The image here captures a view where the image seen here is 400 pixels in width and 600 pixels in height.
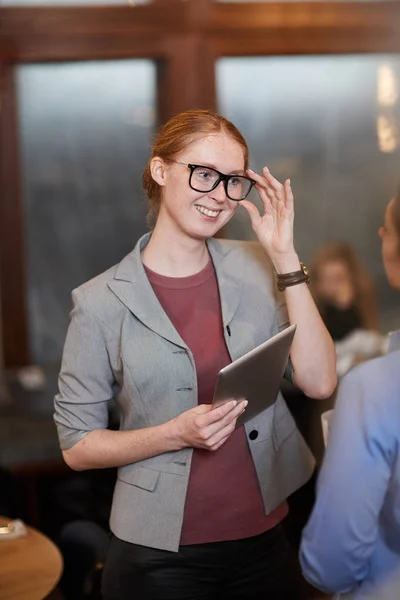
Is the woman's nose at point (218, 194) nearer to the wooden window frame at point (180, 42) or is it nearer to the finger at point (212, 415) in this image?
the finger at point (212, 415)

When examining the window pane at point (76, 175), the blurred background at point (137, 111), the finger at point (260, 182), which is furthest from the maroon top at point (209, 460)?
the window pane at point (76, 175)

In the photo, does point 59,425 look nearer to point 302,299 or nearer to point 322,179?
point 302,299

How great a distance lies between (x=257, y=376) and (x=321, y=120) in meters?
2.81

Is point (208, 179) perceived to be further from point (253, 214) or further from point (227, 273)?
point (227, 273)

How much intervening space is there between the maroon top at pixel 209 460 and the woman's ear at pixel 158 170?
0.18 metres

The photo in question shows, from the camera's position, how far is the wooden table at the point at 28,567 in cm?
189

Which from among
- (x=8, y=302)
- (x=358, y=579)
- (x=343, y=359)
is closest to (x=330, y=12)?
(x=343, y=359)

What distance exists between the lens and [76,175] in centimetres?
427

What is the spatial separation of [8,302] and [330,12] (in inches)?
76.9

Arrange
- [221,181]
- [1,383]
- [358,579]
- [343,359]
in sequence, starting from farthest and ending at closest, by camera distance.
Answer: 1. [1,383]
2. [343,359]
3. [221,181]
4. [358,579]

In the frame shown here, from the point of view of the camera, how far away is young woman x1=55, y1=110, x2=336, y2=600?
1.71 metres

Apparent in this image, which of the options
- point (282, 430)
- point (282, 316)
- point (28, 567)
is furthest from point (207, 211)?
point (28, 567)

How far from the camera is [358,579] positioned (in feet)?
4.59

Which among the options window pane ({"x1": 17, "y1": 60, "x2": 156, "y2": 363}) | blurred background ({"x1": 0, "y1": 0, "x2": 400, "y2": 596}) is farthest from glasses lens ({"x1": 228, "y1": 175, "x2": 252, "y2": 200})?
window pane ({"x1": 17, "y1": 60, "x2": 156, "y2": 363})
